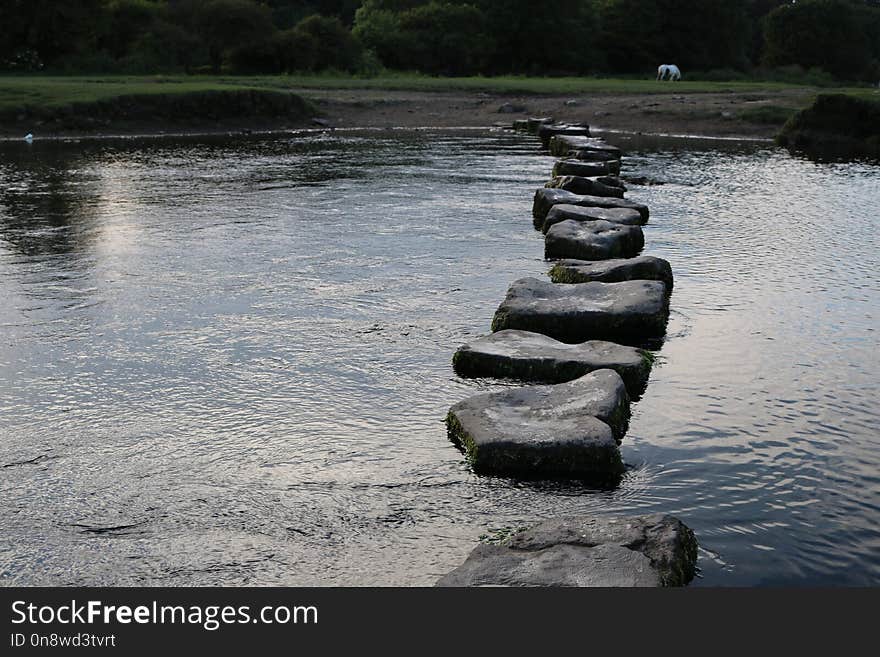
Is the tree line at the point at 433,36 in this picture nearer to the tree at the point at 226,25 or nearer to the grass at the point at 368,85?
Result: the tree at the point at 226,25

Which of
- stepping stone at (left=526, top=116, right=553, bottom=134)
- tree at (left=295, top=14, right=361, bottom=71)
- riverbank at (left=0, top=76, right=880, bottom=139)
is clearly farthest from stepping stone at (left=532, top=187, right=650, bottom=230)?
tree at (left=295, top=14, right=361, bottom=71)

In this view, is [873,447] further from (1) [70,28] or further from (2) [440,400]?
(1) [70,28]

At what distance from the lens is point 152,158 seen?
16922 mm

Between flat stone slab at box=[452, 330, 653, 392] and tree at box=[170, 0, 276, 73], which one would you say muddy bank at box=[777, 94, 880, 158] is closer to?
flat stone slab at box=[452, 330, 653, 392]

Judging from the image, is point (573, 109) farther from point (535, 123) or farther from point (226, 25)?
point (226, 25)

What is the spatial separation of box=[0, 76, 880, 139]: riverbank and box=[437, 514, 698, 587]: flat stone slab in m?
19.0

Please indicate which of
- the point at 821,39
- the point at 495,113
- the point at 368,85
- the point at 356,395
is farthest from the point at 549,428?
the point at 821,39

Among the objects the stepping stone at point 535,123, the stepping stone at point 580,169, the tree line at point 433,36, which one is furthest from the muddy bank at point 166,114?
the tree line at point 433,36

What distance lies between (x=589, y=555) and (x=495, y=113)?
24105 millimetres

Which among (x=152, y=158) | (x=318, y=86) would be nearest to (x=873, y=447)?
(x=152, y=158)

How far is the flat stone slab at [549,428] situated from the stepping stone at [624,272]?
7.50 feet

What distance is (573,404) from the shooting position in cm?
477

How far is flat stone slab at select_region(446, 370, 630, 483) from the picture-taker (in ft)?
14.2

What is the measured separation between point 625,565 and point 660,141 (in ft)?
60.3
